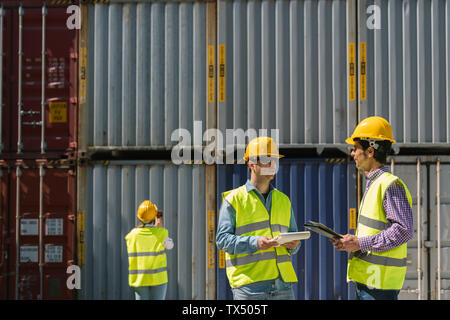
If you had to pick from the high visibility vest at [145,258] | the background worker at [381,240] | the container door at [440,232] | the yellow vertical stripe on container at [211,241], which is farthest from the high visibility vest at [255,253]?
the container door at [440,232]

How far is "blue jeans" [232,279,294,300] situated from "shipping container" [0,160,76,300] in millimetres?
4506

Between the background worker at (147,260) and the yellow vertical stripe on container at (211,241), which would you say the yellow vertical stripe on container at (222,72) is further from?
the background worker at (147,260)

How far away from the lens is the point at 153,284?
19.7 feet

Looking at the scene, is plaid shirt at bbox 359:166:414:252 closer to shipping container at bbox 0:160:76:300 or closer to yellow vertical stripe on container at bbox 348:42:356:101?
yellow vertical stripe on container at bbox 348:42:356:101

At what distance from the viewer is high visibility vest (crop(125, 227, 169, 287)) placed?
19.6ft

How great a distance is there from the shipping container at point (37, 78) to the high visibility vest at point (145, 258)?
7.60 feet

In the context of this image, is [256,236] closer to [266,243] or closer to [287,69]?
[266,243]

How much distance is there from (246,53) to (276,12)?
85cm

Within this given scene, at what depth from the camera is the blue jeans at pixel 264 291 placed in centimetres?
360

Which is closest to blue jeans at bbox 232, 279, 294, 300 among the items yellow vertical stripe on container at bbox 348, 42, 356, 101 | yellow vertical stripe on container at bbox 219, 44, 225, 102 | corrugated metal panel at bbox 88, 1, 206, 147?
corrugated metal panel at bbox 88, 1, 206, 147

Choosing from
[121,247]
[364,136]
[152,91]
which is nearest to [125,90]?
[152,91]

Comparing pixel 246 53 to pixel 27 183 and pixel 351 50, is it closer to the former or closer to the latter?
pixel 351 50

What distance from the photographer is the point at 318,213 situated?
7.16m

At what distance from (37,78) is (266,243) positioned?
5.78m
